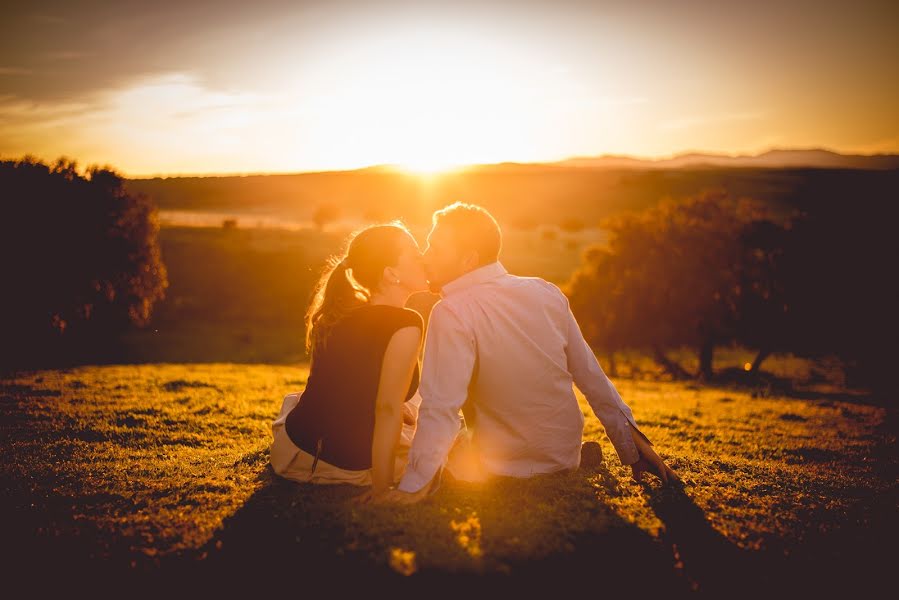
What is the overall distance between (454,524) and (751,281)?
29.6 meters

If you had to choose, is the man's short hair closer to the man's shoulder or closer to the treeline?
the man's shoulder

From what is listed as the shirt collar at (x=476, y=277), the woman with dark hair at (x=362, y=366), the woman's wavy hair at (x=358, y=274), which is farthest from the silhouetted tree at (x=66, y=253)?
the shirt collar at (x=476, y=277)

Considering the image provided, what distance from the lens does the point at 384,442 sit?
5395 mm

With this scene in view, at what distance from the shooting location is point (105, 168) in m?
31.8

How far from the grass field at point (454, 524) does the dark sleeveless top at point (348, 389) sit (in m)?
0.51

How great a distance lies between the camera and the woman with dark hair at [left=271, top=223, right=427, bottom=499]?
539 cm

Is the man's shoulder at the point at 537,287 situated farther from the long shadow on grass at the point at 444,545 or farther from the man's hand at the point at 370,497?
the man's hand at the point at 370,497

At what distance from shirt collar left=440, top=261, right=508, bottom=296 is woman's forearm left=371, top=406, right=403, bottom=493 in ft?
4.96

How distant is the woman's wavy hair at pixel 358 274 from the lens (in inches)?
221

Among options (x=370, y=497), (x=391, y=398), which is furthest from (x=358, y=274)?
(x=370, y=497)

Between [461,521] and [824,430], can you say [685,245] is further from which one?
[461,521]

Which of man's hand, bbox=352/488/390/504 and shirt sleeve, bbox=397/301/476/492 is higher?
shirt sleeve, bbox=397/301/476/492

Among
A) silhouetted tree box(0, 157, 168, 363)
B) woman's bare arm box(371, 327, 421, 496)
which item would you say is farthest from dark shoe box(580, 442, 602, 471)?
silhouetted tree box(0, 157, 168, 363)

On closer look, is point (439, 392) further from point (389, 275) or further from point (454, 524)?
point (389, 275)
